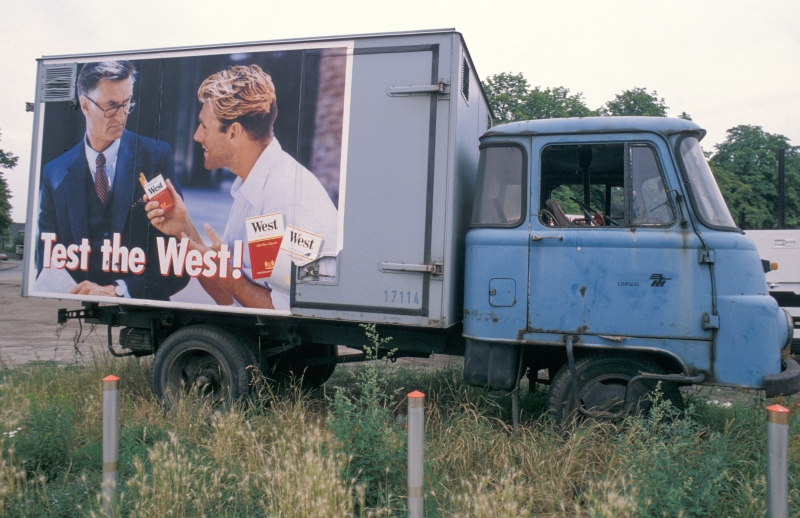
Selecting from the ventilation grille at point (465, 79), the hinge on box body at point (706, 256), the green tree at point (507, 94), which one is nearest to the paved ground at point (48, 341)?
the hinge on box body at point (706, 256)

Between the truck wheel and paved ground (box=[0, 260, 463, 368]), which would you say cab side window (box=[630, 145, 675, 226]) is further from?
the truck wheel

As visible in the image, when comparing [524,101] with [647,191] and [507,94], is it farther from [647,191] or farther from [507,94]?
[647,191]

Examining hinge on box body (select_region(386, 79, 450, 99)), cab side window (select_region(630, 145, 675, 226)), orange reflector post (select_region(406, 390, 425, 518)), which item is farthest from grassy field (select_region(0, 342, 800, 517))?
hinge on box body (select_region(386, 79, 450, 99))

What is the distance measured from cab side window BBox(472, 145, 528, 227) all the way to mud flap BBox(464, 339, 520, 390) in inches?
37.9

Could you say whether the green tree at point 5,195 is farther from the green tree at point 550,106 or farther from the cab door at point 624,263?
the cab door at point 624,263

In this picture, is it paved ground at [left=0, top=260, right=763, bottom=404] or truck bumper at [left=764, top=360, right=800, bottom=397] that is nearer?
truck bumper at [left=764, top=360, right=800, bottom=397]

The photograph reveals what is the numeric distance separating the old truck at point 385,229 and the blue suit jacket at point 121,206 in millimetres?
21

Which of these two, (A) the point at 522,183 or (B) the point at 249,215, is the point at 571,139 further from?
(B) the point at 249,215

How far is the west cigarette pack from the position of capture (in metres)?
5.12

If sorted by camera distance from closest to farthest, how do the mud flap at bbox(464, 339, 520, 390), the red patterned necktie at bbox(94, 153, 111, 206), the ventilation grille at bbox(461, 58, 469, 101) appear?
the mud flap at bbox(464, 339, 520, 390)
the ventilation grille at bbox(461, 58, 469, 101)
the red patterned necktie at bbox(94, 153, 111, 206)

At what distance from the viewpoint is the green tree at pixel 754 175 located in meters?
24.0

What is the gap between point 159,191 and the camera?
5.46 metres

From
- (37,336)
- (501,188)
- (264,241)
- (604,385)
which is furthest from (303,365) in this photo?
(37,336)

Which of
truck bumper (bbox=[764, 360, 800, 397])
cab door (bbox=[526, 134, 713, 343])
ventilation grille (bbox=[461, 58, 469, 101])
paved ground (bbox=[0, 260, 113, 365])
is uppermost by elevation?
ventilation grille (bbox=[461, 58, 469, 101])
